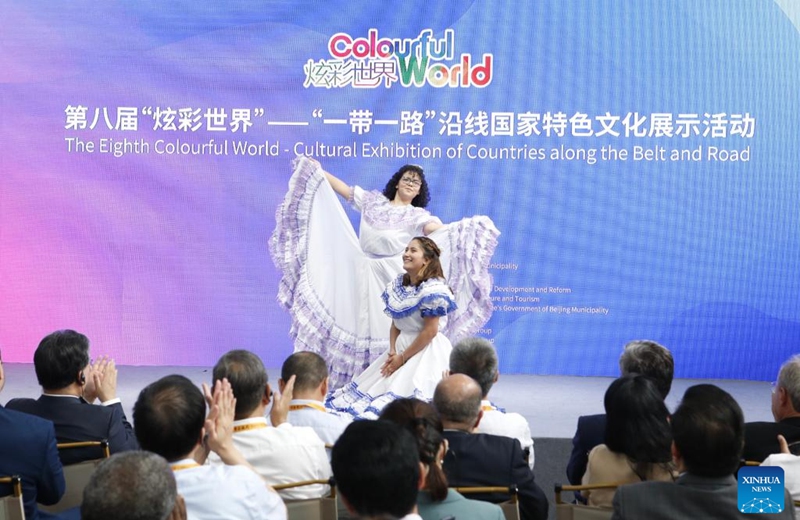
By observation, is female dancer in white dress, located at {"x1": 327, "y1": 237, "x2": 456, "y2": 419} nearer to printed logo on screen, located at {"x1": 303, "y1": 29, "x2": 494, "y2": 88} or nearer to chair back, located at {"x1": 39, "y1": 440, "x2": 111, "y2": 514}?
chair back, located at {"x1": 39, "y1": 440, "x2": 111, "y2": 514}

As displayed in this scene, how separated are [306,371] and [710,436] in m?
1.44

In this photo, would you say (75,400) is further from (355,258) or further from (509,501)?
(355,258)

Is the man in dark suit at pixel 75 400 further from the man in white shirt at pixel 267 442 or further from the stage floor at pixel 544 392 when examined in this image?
the stage floor at pixel 544 392

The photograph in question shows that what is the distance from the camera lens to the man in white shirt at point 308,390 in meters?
3.08

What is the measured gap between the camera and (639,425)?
261 cm

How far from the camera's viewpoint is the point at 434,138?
6.95m

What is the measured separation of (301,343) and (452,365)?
2947 mm

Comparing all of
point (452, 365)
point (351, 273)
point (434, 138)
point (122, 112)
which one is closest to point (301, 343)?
point (351, 273)

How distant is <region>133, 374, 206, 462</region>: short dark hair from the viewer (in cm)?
218

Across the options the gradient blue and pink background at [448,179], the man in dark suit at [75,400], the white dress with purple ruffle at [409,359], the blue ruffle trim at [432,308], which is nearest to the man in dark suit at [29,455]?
the man in dark suit at [75,400]

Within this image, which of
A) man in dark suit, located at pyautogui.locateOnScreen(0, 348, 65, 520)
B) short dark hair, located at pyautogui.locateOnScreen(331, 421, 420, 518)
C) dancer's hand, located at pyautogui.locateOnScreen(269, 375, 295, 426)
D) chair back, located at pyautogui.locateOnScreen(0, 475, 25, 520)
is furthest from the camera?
dancer's hand, located at pyautogui.locateOnScreen(269, 375, 295, 426)

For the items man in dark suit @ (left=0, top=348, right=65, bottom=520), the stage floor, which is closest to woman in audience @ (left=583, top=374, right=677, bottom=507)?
man in dark suit @ (left=0, top=348, right=65, bottom=520)

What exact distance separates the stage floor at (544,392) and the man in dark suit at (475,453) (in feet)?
8.62

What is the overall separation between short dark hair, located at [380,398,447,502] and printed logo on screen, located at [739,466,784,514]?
0.66 meters
